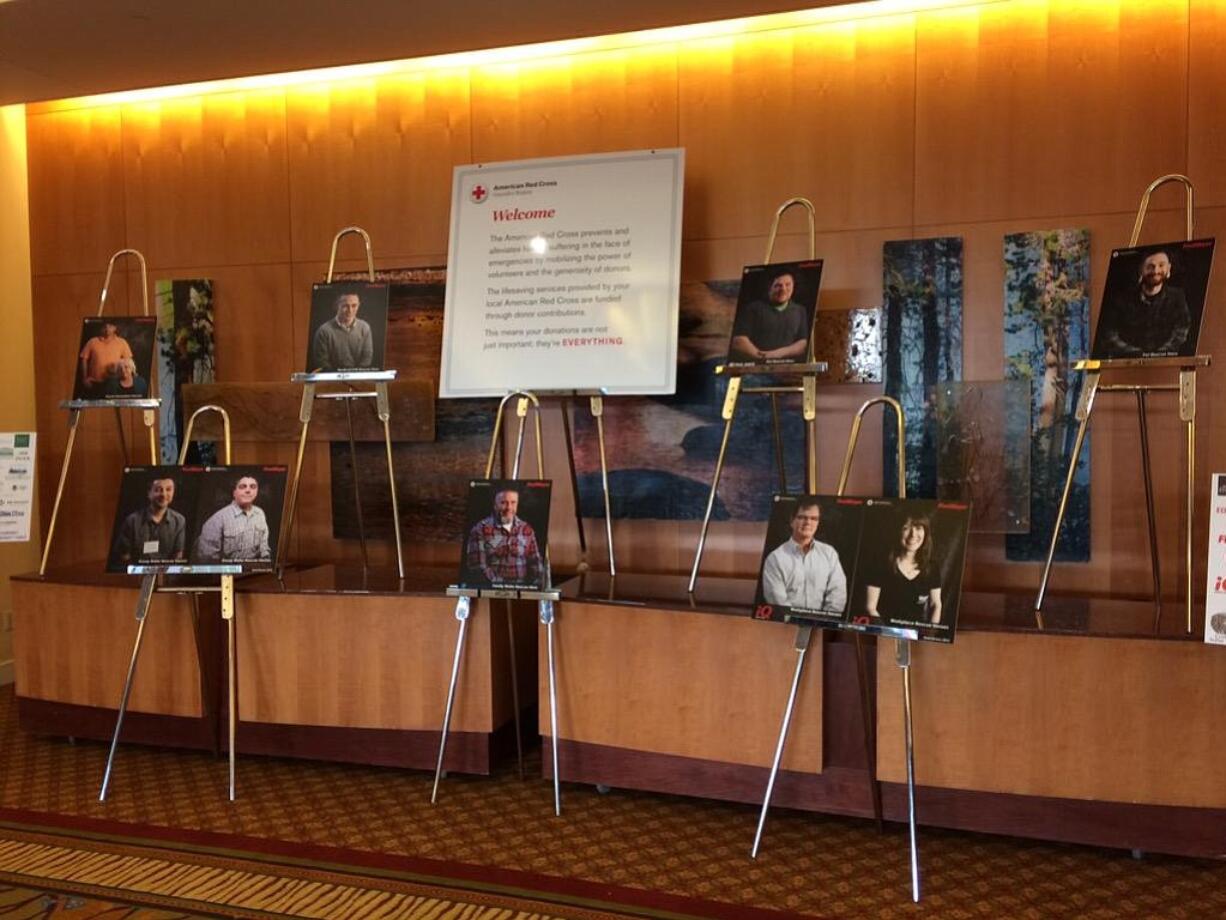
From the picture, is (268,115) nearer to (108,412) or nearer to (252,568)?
(108,412)

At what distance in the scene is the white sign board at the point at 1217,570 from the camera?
299cm

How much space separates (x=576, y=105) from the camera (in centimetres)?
503

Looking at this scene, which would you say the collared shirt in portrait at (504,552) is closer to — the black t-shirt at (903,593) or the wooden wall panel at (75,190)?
the black t-shirt at (903,593)

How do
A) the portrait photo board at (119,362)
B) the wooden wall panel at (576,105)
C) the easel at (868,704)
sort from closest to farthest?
the easel at (868,704), the portrait photo board at (119,362), the wooden wall panel at (576,105)

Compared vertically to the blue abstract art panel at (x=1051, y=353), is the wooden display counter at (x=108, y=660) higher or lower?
lower

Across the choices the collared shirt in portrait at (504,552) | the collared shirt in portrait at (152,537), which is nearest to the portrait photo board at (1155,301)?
the collared shirt in portrait at (504,552)

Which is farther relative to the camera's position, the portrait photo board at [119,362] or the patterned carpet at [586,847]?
the portrait photo board at [119,362]

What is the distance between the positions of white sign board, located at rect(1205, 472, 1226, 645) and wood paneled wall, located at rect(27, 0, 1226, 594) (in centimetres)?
135

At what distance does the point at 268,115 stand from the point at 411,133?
818 millimetres

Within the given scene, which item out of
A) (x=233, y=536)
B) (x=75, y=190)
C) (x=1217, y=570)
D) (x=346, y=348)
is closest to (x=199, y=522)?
(x=233, y=536)

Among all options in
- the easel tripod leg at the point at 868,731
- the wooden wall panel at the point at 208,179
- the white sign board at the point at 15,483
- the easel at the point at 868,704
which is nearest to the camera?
the easel at the point at 868,704

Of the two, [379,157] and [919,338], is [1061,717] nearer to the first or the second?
[919,338]

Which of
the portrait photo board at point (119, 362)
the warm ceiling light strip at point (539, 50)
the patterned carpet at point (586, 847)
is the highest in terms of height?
the warm ceiling light strip at point (539, 50)

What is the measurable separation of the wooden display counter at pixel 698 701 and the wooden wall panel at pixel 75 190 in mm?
3576
